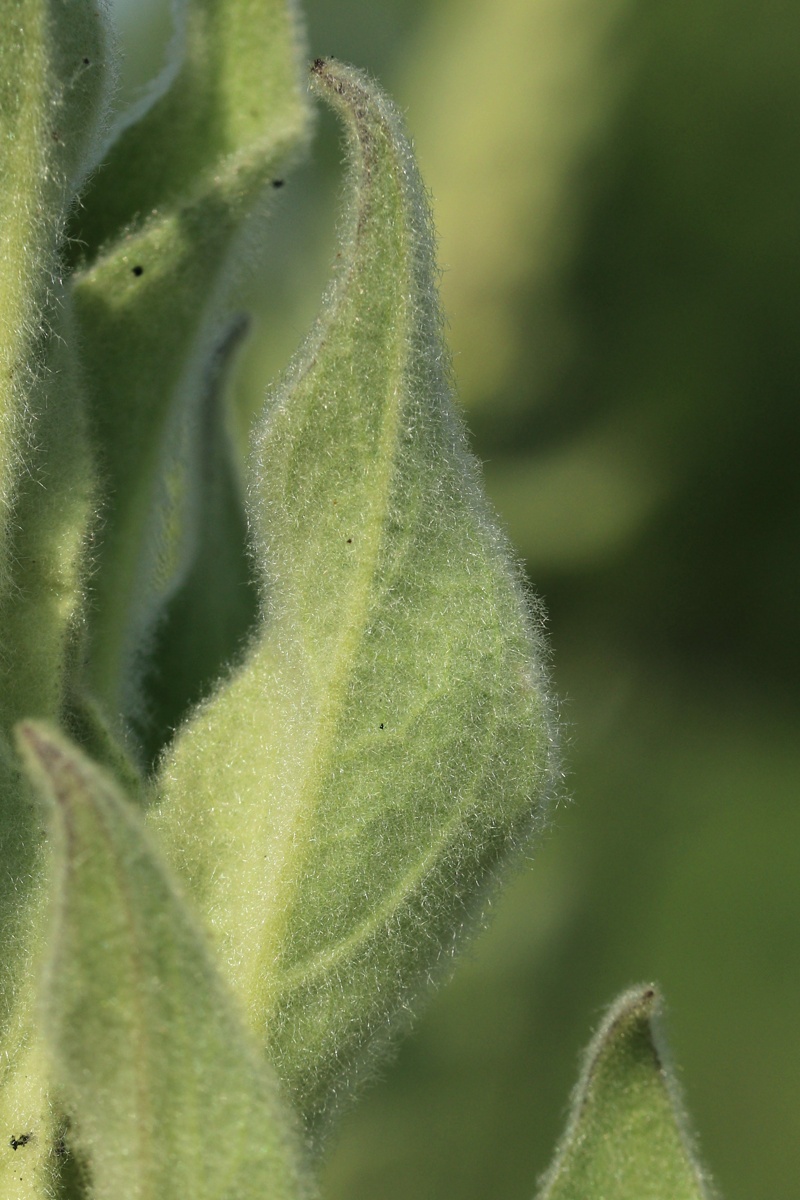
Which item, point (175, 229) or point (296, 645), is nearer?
point (296, 645)

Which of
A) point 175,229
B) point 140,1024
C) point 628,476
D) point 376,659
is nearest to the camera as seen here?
point 140,1024

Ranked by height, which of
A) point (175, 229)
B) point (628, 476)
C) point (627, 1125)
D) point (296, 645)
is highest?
point (175, 229)

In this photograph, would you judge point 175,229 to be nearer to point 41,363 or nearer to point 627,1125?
point 41,363

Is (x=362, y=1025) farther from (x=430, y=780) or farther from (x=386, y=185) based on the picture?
(x=386, y=185)

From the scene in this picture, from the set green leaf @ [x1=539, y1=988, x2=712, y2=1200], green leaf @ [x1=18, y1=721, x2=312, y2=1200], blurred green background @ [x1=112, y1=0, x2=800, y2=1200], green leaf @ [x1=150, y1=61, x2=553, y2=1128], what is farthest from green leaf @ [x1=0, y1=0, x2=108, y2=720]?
blurred green background @ [x1=112, y1=0, x2=800, y2=1200]

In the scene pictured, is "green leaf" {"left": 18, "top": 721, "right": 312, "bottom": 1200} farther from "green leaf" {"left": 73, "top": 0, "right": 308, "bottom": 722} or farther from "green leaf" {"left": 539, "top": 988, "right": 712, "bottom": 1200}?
"green leaf" {"left": 73, "top": 0, "right": 308, "bottom": 722}

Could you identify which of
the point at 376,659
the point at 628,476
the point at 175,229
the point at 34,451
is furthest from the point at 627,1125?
the point at 628,476

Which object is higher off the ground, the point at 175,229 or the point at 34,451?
the point at 175,229

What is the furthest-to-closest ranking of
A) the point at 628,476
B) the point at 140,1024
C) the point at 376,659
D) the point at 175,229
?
the point at 628,476
the point at 175,229
the point at 376,659
the point at 140,1024
